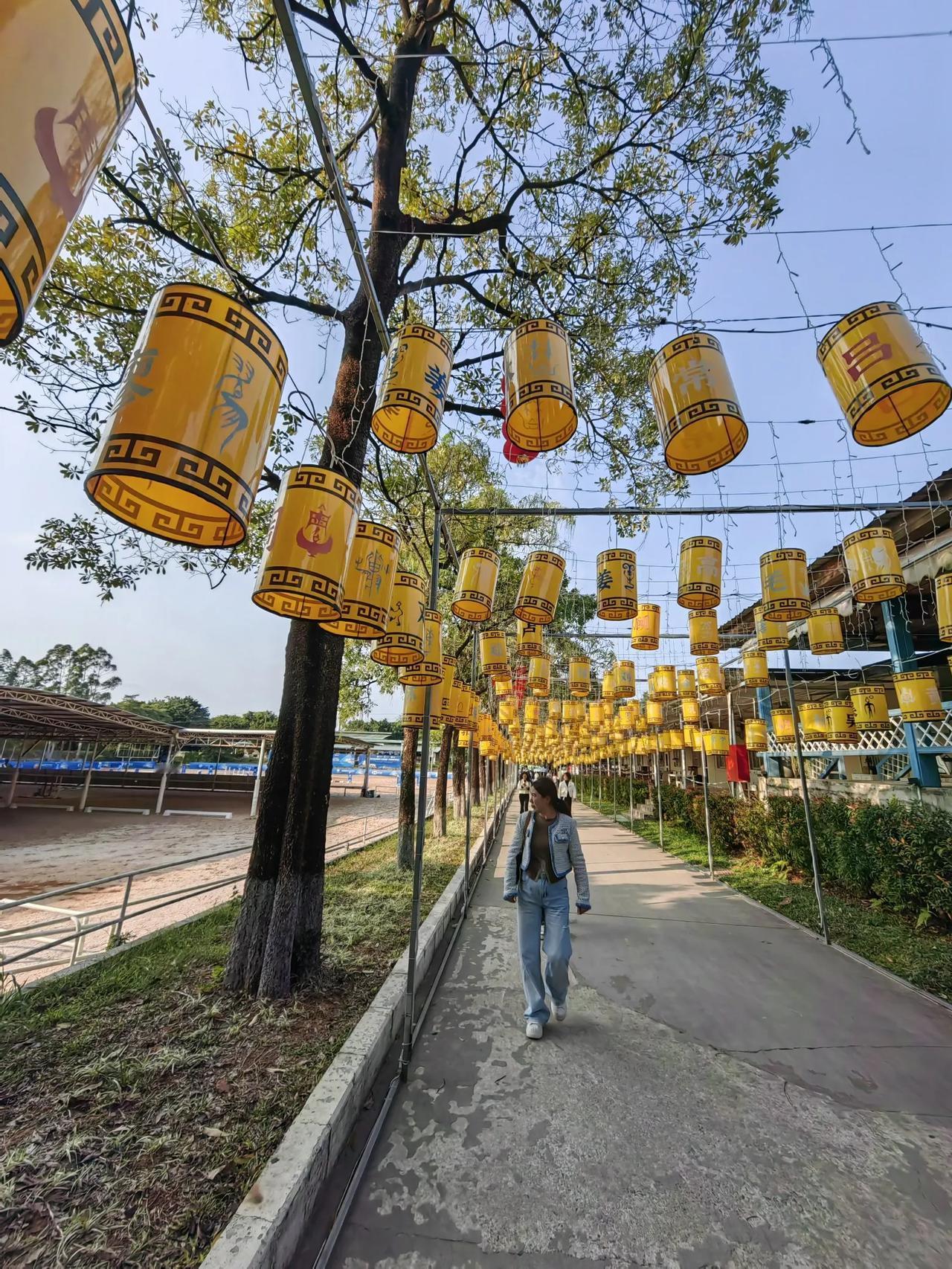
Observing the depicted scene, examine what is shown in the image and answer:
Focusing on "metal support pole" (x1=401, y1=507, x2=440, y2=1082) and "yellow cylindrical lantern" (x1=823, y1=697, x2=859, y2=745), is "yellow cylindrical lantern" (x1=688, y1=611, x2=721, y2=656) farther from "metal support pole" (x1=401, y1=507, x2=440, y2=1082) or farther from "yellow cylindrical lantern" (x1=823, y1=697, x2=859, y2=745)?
"metal support pole" (x1=401, y1=507, x2=440, y2=1082)

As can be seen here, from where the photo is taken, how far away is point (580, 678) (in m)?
8.87

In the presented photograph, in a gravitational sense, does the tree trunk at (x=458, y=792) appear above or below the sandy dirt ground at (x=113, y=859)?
above

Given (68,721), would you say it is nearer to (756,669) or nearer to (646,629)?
(646,629)

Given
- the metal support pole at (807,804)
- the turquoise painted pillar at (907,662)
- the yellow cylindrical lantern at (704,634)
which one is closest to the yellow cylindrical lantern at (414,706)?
the yellow cylindrical lantern at (704,634)

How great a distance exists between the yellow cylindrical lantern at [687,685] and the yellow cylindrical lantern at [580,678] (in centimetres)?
167

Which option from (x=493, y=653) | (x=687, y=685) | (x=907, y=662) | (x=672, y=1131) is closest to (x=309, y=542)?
(x=672, y=1131)

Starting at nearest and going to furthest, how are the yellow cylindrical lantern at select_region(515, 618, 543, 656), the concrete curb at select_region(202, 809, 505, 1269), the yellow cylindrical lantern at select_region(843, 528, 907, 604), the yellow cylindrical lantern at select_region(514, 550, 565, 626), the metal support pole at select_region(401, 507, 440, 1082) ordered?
1. the concrete curb at select_region(202, 809, 505, 1269)
2. the metal support pole at select_region(401, 507, 440, 1082)
3. the yellow cylindrical lantern at select_region(514, 550, 565, 626)
4. the yellow cylindrical lantern at select_region(843, 528, 907, 604)
5. the yellow cylindrical lantern at select_region(515, 618, 543, 656)

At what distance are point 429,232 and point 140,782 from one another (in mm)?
34942

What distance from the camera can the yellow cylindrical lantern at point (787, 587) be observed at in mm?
4188

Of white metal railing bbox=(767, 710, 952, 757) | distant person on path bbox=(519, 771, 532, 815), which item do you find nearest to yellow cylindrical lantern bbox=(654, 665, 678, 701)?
distant person on path bbox=(519, 771, 532, 815)

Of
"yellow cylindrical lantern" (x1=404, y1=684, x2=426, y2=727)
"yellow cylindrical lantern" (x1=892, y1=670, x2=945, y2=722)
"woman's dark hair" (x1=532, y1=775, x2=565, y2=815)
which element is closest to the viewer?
"woman's dark hair" (x1=532, y1=775, x2=565, y2=815)

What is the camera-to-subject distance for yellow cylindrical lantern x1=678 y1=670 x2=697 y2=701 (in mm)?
9062

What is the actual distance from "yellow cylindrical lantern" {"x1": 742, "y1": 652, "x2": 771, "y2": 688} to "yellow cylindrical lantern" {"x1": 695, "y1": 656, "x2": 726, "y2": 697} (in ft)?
2.26

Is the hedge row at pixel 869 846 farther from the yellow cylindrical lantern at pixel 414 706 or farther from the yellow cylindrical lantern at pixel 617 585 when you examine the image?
the yellow cylindrical lantern at pixel 414 706
